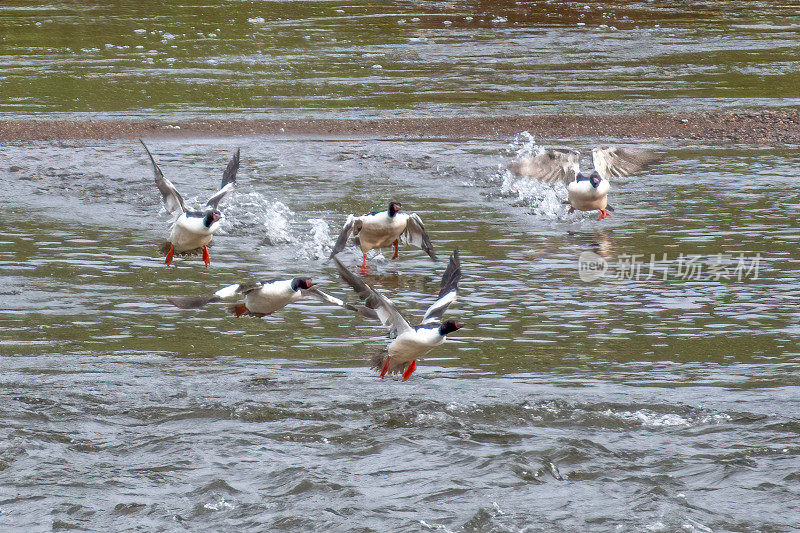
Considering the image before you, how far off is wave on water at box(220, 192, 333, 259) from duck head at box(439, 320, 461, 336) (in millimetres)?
4323

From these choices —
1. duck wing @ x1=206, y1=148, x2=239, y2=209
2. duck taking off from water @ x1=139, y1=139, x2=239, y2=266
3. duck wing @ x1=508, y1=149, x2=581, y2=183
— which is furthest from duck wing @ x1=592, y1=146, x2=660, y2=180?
duck taking off from water @ x1=139, y1=139, x2=239, y2=266

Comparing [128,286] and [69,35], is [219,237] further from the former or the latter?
[69,35]

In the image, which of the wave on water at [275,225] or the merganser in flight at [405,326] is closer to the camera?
the merganser in flight at [405,326]

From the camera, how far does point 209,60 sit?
82.1 ft

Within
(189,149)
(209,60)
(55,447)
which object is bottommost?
(55,447)

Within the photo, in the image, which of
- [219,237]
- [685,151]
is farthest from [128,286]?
[685,151]

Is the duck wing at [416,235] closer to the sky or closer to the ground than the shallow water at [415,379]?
closer to the sky

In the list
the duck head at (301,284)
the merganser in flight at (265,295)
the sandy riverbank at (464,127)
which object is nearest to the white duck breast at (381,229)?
the merganser in flight at (265,295)

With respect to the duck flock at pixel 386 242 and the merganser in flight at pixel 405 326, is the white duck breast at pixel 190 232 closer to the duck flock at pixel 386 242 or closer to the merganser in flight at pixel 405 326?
the duck flock at pixel 386 242

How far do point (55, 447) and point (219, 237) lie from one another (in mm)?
5808

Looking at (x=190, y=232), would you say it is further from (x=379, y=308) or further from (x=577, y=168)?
(x=577, y=168)

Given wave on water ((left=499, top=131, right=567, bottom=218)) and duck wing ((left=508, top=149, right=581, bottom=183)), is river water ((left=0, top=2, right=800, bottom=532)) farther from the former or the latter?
duck wing ((left=508, top=149, right=581, bottom=183))

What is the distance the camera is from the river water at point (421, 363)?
22.1 feet

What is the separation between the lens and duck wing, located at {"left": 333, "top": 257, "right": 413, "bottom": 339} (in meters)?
7.78
